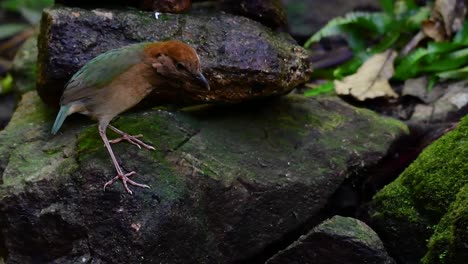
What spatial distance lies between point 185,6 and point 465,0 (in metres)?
3.15

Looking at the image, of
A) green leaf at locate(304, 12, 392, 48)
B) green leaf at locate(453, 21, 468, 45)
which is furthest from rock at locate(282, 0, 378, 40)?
green leaf at locate(453, 21, 468, 45)

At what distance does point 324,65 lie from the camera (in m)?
6.78

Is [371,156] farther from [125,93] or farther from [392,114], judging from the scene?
[125,93]

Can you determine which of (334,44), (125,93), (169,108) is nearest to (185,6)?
(169,108)

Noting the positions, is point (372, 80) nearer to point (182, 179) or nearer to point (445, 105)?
point (445, 105)

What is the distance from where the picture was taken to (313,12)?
8266 mm

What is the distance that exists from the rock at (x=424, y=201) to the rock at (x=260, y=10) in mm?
1516

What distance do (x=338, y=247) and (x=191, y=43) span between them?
5.73ft

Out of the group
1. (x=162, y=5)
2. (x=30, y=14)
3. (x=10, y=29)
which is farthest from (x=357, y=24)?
(x=30, y=14)

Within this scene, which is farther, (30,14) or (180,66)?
(30,14)

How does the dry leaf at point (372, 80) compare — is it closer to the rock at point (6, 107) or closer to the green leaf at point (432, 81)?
the green leaf at point (432, 81)

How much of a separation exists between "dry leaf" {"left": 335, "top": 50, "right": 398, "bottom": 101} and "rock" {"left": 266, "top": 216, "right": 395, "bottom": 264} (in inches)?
87.1

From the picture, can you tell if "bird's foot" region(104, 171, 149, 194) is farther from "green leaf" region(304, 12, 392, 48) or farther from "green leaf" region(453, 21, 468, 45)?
"green leaf" region(453, 21, 468, 45)

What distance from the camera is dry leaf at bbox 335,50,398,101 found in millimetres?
5891
